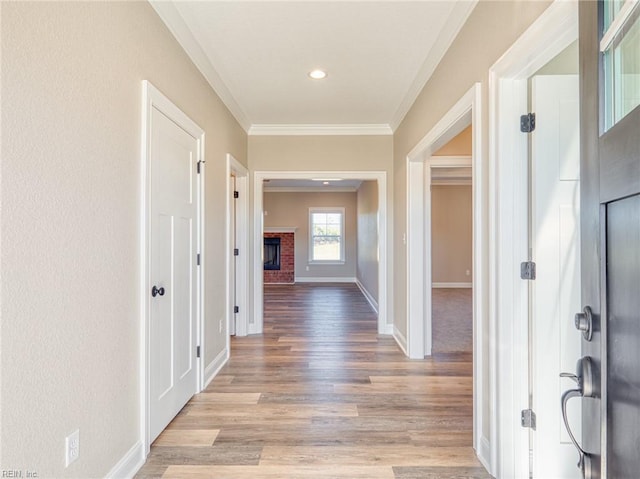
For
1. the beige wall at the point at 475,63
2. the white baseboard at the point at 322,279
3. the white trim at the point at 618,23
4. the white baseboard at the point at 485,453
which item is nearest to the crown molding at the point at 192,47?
the beige wall at the point at 475,63

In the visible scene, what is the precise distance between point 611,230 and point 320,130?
3941 millimetres

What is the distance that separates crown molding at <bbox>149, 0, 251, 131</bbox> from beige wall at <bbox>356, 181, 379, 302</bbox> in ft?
11.2

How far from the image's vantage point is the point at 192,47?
2.48m

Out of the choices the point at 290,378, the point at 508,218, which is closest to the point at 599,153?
the point at 508,218

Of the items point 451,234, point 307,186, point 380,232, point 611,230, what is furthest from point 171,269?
point 451,234

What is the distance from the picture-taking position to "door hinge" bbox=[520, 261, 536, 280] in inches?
66.3

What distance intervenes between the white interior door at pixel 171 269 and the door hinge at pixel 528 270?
6.29 feet

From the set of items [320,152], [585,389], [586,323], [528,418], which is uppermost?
[320,152]

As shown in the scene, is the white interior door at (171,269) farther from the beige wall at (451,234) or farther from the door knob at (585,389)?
the beige wall at (451,234)

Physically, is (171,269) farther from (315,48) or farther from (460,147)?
(460,147)

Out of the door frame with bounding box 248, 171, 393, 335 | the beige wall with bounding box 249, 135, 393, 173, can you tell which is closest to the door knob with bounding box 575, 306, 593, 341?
the door frame with bounding box 248, 171, 393, 335

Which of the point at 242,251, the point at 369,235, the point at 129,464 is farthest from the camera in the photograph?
the point at 369,235

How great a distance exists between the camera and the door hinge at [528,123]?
1.68 meters

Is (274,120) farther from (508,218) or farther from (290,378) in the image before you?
(508,218)
